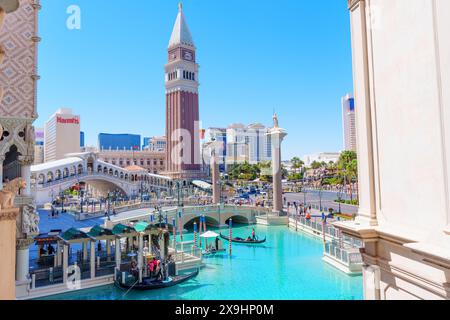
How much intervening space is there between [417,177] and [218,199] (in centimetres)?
3602

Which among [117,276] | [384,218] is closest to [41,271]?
[117,276]

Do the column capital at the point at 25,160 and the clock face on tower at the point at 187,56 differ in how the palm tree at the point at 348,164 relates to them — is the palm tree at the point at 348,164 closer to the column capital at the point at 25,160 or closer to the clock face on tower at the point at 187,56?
the clock face on tower at the point at 187,56

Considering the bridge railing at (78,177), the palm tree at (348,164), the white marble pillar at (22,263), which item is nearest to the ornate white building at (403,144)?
the white marble pillar at (22,263)

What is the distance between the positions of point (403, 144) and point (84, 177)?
49157 mm

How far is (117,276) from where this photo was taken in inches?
627

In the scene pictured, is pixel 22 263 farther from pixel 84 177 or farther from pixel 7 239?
pixel 84 177

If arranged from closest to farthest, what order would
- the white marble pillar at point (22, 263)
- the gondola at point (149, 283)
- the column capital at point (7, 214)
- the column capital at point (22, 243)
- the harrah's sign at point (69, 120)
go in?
the column capital at point (7, 214) < the column capital at point (22, 243) < the white marble pillar at point (22, 263) < the gondola at point (149, 283) < the harrah's sign at point (69, 120)

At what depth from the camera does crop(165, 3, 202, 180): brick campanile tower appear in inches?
2717

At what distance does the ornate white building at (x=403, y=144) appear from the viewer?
3445 mm

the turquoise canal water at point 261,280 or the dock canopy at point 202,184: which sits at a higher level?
the dock canopy at point 202,184

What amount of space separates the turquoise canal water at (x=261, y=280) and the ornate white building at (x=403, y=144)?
1055cm

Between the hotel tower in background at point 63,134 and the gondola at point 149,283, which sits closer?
the gondola at point 149,283

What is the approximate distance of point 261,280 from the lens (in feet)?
56.5

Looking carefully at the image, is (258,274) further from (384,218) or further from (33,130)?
(384,218)
